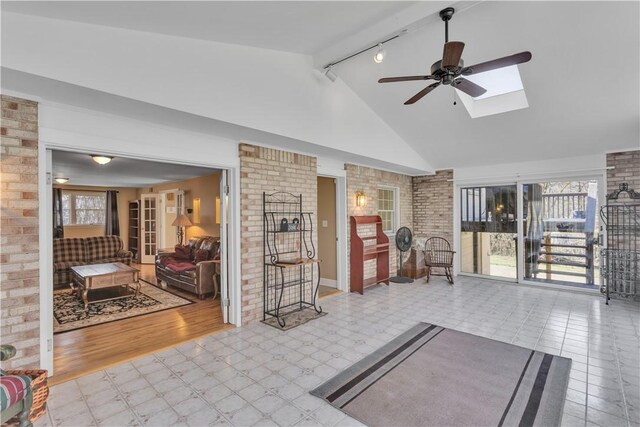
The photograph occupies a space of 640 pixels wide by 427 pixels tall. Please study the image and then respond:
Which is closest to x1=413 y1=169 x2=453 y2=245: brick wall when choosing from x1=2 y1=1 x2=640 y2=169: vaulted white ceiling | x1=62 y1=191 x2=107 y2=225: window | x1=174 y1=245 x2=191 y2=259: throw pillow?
x1=2 y1=1 x2=640 y2=169: vaulted white ceiling

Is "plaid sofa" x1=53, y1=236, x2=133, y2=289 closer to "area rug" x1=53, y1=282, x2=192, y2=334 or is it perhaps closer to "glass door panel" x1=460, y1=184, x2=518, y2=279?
"area rug" x1=53, y1=282, x2=192, y2=334

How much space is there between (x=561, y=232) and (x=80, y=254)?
9.71 m

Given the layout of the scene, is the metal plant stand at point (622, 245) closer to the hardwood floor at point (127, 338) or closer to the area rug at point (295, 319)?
the area rug at point (295, 319)

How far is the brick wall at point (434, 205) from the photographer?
6.94 m

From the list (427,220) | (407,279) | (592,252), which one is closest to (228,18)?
(407,279)

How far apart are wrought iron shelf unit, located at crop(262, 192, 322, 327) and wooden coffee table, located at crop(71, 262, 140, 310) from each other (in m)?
2.53

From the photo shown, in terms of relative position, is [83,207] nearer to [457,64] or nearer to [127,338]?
[127,338]

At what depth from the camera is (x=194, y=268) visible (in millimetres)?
5270

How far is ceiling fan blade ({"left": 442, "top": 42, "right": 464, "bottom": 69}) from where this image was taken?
2.24 metres

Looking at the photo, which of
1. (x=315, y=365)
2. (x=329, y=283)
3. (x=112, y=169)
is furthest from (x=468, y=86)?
(x=112, y=169)

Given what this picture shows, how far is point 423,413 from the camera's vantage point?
85.5 inches

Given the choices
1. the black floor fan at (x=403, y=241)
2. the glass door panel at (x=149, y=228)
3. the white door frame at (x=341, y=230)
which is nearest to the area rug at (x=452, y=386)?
the white door frame at (x=341, y=230)

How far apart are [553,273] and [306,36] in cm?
607

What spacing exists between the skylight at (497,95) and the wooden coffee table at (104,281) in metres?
5.79
